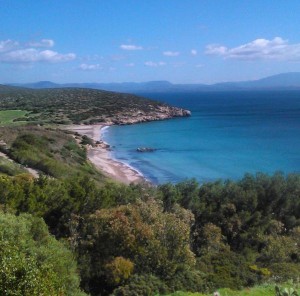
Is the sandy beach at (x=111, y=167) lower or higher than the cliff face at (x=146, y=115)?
lower

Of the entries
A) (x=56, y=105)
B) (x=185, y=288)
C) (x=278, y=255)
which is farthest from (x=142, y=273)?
(x=56, y=105)

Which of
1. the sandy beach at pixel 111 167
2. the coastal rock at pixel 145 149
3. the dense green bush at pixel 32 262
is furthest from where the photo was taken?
the coastal rock at pixel 145 149

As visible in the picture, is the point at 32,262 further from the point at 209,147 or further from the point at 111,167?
the point at 209,147

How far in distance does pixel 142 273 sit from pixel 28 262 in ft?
33.2

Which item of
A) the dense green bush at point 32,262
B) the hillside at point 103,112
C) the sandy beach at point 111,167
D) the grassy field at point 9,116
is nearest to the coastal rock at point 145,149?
the sandy beach at point 111,167

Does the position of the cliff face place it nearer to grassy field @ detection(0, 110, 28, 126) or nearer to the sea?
the sea

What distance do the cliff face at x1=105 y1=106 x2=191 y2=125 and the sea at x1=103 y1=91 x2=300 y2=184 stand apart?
205 inches

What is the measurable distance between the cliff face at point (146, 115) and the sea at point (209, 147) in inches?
205

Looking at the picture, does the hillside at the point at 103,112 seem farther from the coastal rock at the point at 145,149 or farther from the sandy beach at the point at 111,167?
the coastal rock at the point at 145,149

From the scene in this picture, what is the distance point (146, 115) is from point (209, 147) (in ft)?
204

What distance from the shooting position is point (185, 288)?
64.7ft

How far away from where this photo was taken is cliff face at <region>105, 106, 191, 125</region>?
13700 cm

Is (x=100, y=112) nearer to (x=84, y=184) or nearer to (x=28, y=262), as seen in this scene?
(x=84, y=184)

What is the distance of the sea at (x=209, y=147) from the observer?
221 feet
